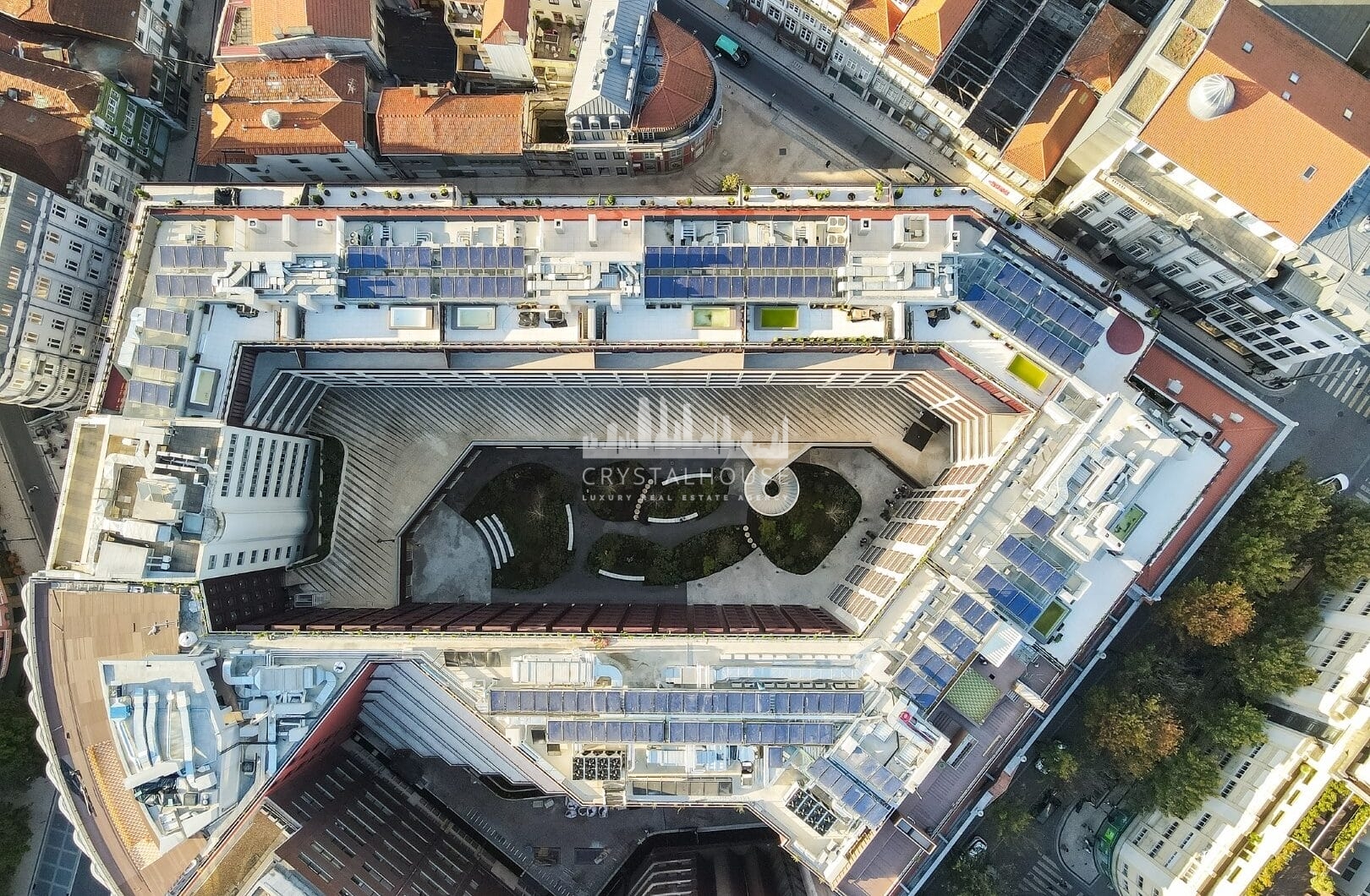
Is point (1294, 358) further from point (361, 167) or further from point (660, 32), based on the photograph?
point (361, 167)

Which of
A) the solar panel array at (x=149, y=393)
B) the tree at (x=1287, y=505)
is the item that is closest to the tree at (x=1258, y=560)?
the tree at (x=1287, y=505)

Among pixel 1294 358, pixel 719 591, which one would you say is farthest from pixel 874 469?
pixel 1294 358

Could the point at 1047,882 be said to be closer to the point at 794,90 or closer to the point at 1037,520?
the point at 1037,520

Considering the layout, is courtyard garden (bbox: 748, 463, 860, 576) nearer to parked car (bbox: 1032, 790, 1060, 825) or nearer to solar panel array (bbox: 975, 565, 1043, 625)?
solar panel array (bbox: 975, 565, 1043, 625)

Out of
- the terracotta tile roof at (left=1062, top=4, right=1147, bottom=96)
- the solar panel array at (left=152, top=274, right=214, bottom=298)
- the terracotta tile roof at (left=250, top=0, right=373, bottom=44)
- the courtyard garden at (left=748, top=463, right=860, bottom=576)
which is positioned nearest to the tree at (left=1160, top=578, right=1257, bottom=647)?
the courtyard garden at (left=748, top=463, right=860, bottom=576)

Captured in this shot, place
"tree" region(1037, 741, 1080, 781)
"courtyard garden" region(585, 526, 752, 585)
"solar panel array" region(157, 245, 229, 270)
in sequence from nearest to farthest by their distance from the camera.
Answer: "solar panel array" region(157, 245, 229, 270)
"tree" region(1037, 741, 1080, 781)
"courtyard garden" region(585, 526, 752, 585)

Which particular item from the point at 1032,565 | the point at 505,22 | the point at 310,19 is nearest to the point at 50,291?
the point at 310,19
